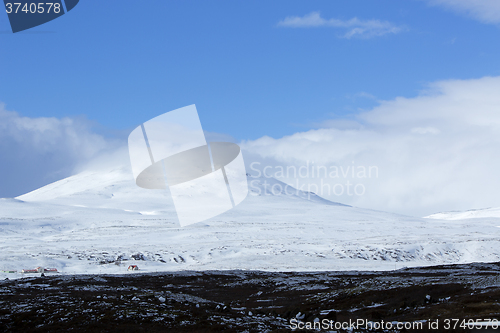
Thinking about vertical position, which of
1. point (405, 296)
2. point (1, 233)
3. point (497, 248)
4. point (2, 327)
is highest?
point (1, 233)

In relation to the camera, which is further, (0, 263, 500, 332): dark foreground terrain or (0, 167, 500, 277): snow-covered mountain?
(0, 167, 500, 277): snow-covered mountain

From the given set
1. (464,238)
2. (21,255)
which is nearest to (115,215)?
(21,255)

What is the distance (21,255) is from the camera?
8556 centimetres

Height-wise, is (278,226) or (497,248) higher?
(278,226)

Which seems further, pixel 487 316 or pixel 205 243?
pixel 205 243

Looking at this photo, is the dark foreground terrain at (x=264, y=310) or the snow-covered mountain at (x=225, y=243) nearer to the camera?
the dark foreground terrain at (x=264, y=310)

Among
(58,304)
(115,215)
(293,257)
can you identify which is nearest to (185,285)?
(58,304)

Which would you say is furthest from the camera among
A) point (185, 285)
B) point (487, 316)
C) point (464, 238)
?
point (464, 238)

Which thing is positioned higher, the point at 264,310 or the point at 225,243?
the point at 225,243

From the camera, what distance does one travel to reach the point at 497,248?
10806cm

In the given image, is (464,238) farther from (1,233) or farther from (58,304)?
(1,233)

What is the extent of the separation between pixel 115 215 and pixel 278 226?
6832cm

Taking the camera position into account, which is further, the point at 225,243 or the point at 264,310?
the point at 225,243

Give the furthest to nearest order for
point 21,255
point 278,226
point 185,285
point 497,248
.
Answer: point 278,226
point 497,248
point 21,255
point 185,285
